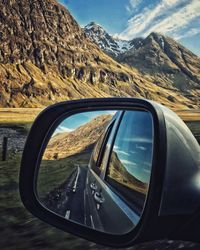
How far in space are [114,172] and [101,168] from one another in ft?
0.98

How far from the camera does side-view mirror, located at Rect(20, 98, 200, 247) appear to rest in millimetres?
2037

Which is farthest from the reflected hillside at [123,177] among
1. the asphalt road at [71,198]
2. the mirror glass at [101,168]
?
the asphalt road at [71,198]

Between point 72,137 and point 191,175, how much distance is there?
1.30 meters

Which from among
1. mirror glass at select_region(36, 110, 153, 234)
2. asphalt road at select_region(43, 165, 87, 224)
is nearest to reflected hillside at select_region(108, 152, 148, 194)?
mirror glass at select_region(36, 110, 153, 234)

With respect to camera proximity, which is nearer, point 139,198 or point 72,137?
point 139,198

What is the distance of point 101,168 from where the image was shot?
3289mm

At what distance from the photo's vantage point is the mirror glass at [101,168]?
2.49 m

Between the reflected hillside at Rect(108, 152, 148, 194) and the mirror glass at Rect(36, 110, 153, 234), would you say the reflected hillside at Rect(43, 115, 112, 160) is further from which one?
the reflected hillside at Rect(108, 152, 148, 194)

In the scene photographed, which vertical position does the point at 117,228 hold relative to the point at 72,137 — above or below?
below

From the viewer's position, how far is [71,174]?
3.26 m

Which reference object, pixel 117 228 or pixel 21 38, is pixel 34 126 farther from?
pixel 21 38

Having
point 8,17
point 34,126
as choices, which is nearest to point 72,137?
point 34,126

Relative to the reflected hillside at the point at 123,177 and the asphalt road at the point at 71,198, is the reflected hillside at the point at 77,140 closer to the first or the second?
A: the asphalt road at the point at 71,198

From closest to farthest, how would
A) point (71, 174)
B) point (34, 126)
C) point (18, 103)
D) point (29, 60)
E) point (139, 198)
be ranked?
point (139, 198), point (34, 126), point (71, 174), point (18, 103), point (29, 60)
